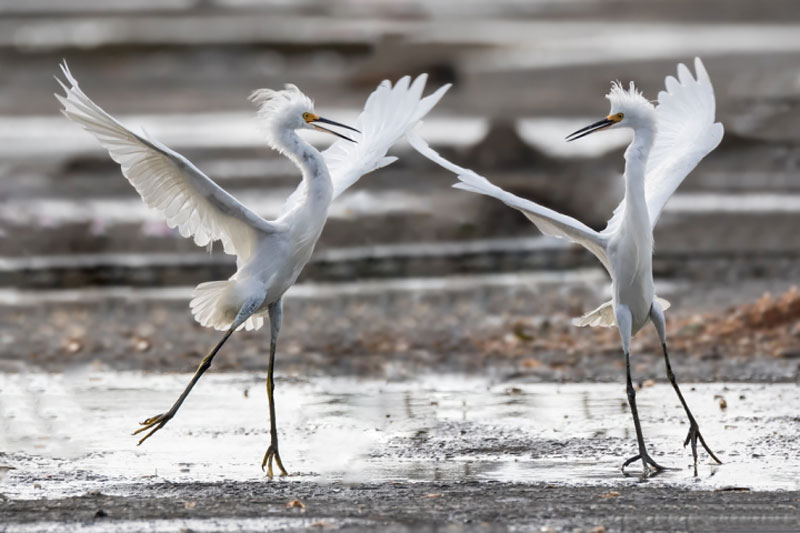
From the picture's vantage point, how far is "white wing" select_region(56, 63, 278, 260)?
29.2ft

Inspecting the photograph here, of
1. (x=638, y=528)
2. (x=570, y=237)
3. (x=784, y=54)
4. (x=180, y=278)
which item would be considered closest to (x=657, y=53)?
(x=784, y=54)

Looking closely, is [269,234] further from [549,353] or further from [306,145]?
[549,353]

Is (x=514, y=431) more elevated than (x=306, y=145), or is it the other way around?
(x=306, y=145)

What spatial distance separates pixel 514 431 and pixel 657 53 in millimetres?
23645

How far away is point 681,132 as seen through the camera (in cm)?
1077

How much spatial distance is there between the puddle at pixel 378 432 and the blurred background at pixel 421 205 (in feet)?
2.61

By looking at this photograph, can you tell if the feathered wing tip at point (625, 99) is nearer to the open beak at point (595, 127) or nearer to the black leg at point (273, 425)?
the open beak at point (595, 127)

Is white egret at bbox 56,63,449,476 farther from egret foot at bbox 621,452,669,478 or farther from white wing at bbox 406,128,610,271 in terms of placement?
egret foot at bbox 621,452,669,478

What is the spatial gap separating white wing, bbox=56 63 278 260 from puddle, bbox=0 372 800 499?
1.40 metres

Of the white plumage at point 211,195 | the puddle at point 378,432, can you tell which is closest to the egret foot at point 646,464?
the puddle at point 378,432

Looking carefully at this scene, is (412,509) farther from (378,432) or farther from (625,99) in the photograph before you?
(625,99)

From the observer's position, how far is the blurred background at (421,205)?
13.1 metres

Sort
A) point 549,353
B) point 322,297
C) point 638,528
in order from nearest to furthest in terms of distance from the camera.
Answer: point 638,528 < point 549,353 < point 322,297

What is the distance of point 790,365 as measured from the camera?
1172 cm
